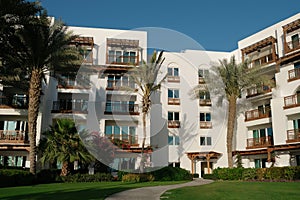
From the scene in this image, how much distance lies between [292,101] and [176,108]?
45.2ft

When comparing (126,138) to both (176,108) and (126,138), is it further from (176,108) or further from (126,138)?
(176,108)

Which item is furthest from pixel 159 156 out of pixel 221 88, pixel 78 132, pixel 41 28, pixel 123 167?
pixel 41 28

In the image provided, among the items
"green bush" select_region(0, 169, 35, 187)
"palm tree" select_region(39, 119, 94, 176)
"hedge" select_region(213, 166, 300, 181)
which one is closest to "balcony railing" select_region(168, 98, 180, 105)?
"hedge" select_region(213, 166, 300, 181)

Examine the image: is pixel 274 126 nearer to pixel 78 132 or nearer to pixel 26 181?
pixel 78 132

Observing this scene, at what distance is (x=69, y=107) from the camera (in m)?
35.4

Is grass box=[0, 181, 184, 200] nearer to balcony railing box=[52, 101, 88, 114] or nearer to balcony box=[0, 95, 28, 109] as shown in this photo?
balcony box=[0, 95, 28, 109]

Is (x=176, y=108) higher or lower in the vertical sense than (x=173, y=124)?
higher

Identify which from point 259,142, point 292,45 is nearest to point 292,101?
point 292,45

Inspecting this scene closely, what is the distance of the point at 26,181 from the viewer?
77.0 ft

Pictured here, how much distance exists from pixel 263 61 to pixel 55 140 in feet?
85.8

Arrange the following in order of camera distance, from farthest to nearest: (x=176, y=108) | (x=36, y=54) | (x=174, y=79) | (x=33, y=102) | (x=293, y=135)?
(x=174, y=79)
(x=176, y=108)
(x=293, y=135)
(x=33, y=102)
(x=36, y=54)

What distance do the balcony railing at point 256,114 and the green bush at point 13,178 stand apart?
1033 inches

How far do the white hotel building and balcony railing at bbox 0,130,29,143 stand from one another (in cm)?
9

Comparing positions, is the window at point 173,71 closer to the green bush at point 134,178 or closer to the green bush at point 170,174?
the green bush at point 170,174
